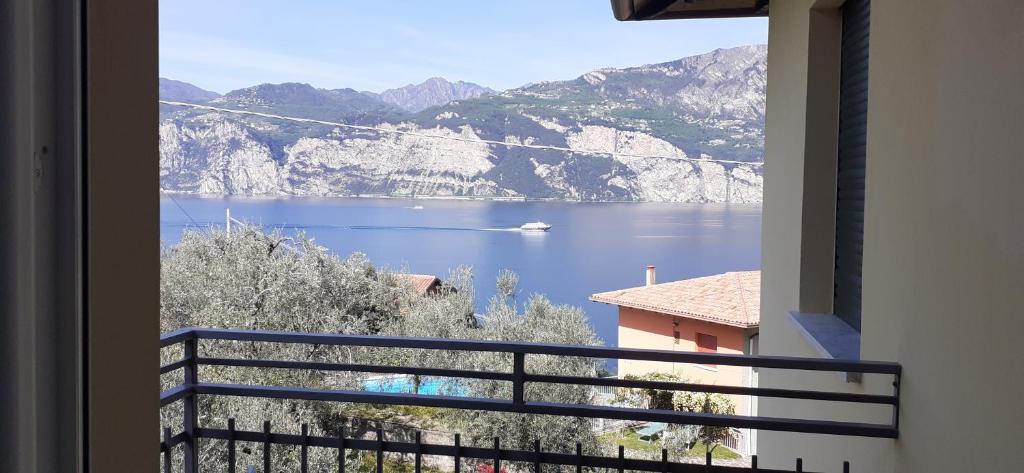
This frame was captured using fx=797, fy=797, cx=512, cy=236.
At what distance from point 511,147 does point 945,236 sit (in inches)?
1552

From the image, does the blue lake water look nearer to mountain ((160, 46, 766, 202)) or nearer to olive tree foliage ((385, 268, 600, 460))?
mountain ((160, 46, 766, 202))

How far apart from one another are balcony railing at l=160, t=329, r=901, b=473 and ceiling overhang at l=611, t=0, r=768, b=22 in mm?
2926

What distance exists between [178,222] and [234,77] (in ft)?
143

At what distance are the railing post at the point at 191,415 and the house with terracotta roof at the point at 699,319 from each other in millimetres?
16142

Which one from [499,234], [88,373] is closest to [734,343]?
[88,373]

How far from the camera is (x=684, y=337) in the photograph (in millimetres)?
20125

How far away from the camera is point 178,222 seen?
59.1 feet

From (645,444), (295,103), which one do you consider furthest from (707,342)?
(295,103)

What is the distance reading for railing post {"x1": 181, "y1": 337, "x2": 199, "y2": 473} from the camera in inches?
105

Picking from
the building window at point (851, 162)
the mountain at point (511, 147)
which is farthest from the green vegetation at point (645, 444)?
the mountain at point (511, 147)

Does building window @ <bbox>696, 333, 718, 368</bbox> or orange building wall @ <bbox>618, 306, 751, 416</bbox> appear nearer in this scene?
orange building wall @ <bbox>618, 306, 751, 416</bbox>

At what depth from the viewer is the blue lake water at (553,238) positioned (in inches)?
1535

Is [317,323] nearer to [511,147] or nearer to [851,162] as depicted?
[851,162]

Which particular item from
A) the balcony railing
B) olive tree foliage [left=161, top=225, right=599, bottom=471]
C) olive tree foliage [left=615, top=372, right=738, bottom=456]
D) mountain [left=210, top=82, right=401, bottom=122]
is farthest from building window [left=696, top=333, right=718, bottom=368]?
mountain [left=210, top=82, right=401, bottom=122]
